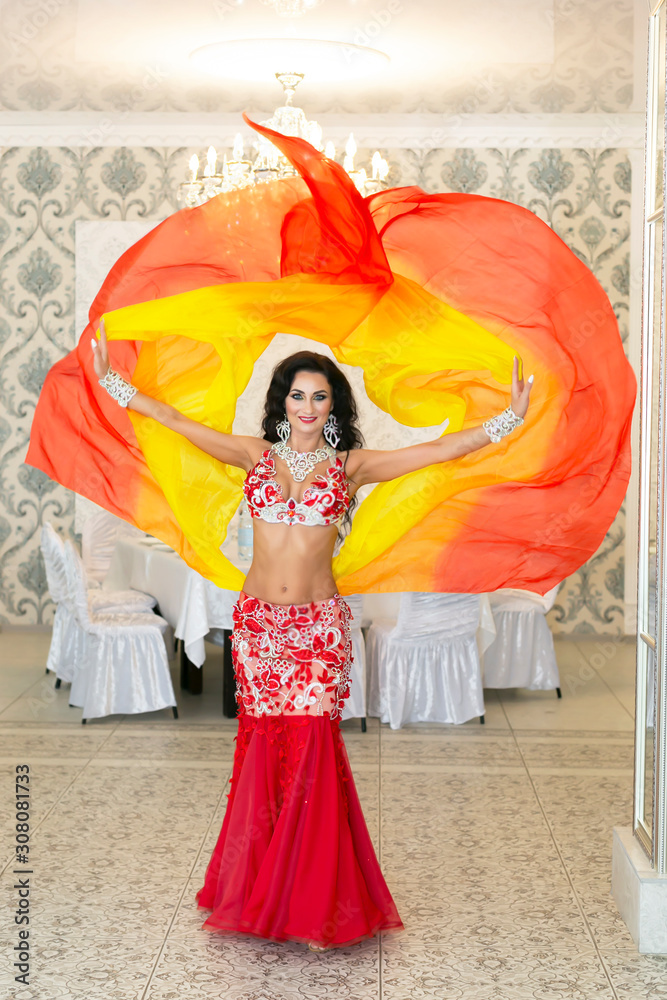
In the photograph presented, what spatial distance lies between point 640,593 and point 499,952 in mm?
1208

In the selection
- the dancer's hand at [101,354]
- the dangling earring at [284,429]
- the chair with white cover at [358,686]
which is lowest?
the chair with white cover at [358,686]

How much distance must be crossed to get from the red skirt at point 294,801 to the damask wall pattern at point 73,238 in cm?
468

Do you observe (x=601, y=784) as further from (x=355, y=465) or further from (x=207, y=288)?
(x=207, y=288)

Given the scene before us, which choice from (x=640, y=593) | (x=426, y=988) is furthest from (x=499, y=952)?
(x=640, y=593)

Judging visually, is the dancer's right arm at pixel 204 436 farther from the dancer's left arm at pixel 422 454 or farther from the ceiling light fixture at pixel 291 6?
the ceiling light fixture at pixel 291 6

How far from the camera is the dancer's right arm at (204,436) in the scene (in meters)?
3.21

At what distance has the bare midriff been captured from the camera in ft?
10.4

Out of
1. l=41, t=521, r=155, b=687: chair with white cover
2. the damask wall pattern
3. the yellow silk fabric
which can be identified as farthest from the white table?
the yellow silk fabric

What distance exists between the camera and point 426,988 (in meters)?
2.96

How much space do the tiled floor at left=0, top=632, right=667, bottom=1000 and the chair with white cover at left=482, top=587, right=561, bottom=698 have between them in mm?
127

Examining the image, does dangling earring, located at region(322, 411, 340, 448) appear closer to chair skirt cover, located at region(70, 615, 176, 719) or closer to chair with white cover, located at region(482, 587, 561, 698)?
chair skirt cover, located at region(70, 615, 176, 719)

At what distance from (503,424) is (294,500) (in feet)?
2.18

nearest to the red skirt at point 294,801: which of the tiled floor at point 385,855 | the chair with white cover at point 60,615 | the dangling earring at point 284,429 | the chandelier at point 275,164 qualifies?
the tiled floor at point 385,855

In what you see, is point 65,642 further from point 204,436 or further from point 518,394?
point 518,394
